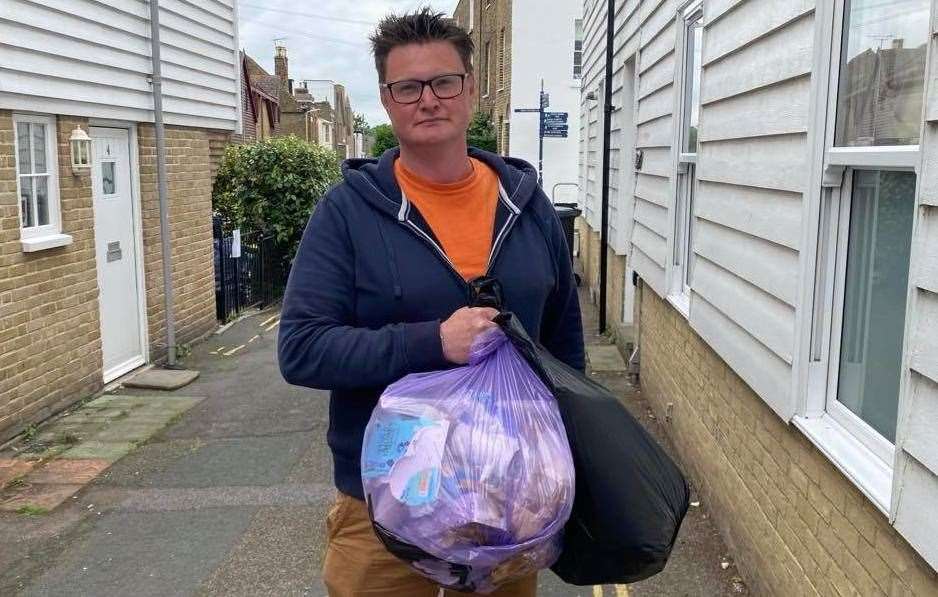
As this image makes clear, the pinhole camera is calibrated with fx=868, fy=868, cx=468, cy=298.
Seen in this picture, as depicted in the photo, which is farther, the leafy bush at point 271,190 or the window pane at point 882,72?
the leafy bush at point 271,190

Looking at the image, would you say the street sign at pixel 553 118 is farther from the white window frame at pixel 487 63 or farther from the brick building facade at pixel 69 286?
the brick building facade at pixel 69 286

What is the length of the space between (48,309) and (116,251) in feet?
4.41

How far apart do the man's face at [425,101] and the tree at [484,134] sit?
85.4 ft

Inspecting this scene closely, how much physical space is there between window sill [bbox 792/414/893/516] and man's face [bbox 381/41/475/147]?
58.2 inches

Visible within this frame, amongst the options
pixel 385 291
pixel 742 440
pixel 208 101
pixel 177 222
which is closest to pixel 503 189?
pixel 385 291

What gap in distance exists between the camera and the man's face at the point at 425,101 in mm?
2082

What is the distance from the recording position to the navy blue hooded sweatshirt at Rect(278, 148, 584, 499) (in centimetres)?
198

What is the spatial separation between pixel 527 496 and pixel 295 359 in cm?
65

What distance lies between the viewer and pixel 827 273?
2.91 m

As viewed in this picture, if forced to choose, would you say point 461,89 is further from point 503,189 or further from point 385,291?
point 385,291

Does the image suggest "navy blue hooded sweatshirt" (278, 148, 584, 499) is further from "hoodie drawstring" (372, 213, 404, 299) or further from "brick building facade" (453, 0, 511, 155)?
"brick building facade" (453, 0, 511, 155)

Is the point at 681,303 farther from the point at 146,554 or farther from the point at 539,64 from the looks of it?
the point at 539,64

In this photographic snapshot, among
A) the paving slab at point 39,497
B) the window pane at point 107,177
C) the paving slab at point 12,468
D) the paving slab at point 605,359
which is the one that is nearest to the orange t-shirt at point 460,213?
the paving slab at point 39,497

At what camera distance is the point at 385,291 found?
2.07 meters
